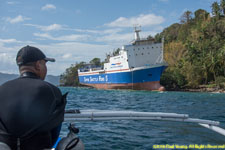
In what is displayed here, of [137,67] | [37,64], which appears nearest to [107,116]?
[37,64]

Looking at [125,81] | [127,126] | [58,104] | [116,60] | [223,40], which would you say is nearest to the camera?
[58,104]

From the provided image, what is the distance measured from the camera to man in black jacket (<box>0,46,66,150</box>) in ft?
5.07

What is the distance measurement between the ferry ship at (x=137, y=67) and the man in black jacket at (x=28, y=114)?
3334 cm

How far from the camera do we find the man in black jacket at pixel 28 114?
1544 mm

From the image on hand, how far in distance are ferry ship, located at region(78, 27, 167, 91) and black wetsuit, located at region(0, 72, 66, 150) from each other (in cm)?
3336

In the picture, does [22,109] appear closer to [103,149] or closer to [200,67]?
[103,149]

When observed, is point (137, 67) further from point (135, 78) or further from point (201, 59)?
point (201, 59)

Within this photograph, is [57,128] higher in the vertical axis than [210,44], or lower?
lower

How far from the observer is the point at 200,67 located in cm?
3809

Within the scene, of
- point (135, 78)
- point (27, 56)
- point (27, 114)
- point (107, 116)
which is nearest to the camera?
point (27, 114)

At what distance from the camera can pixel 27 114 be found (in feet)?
5.08

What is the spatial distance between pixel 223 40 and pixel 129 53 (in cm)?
2061

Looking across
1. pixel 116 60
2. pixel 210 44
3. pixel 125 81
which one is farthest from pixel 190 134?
pixel 210 44

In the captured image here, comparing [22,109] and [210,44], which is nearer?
[22,109]
